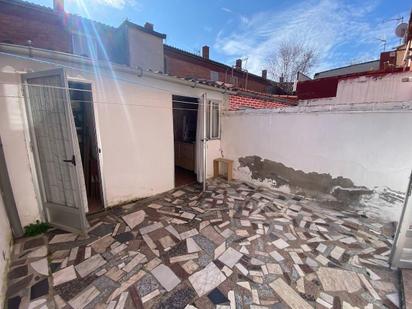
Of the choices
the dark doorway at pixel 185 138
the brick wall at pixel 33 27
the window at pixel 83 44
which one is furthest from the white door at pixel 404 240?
the brick wall at pixel 33 27

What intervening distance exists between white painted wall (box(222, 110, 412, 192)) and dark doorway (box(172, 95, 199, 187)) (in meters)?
1.67

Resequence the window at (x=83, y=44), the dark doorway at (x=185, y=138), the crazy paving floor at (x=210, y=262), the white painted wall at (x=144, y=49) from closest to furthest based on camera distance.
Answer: the crazy paving floor at (x=210, y=262) < the dark doorway at (x=185, y=138) < the white painted wall at (x=144, y=49) < the window at (x=83, y=44)

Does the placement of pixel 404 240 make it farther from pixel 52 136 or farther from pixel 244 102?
pixel 244 102

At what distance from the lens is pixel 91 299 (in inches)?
72.2

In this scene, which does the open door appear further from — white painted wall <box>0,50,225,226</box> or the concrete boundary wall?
the concrete boundary wall

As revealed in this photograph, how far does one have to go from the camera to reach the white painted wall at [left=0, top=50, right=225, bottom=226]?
8.36ft

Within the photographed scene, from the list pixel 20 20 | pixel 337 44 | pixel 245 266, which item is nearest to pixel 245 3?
pixel 337 44

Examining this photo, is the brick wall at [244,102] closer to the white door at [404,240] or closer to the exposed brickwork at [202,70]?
the white door at [404,240]

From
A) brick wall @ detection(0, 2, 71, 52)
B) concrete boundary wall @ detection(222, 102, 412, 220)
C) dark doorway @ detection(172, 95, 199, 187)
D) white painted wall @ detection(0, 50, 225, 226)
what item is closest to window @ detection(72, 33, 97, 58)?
brick wall @ detection(0, 2, 71, 52)

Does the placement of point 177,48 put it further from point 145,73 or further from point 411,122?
point 411,122

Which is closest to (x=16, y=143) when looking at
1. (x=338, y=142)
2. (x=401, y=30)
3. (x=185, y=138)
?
(x=185, y=138)

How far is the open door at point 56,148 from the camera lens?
2494 mm

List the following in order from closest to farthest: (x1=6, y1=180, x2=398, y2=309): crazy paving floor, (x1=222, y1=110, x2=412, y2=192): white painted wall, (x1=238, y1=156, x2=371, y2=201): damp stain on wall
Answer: (x1=6, y1=180, x2=398, y2=309): crazy paving floor → (x1=222, y1=110, x2=412, y2=192): white painted wall → (x1=238, y1=156, x2=371, y2=201): damp stain on wall

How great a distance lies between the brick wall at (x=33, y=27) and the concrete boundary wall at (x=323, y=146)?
8.17 meters
